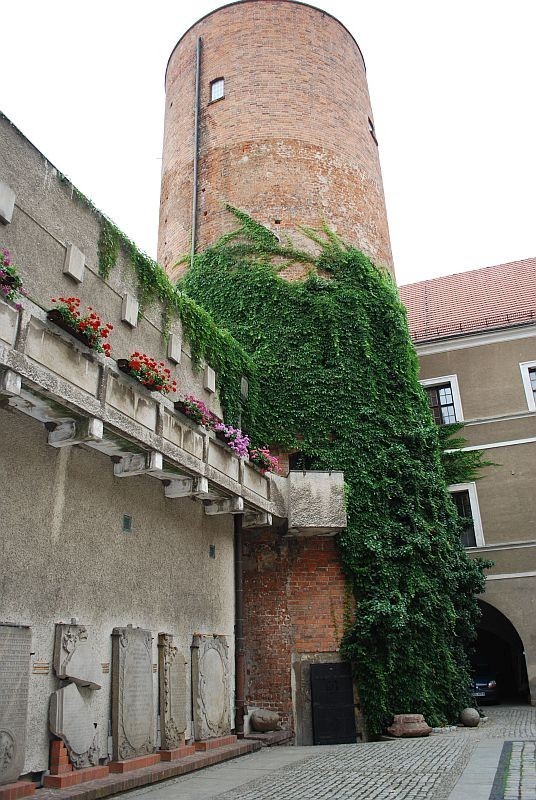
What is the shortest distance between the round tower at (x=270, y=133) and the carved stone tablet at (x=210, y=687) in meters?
11.5

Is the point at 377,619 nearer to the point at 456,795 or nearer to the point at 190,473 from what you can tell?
the point at 190,473

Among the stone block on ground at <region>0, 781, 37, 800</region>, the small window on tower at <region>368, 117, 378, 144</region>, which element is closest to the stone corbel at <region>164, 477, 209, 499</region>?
the stone block on ground at <region>0, 781, 37, 800</region>

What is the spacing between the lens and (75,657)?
30.1 feet

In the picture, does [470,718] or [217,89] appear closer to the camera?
[470,718]

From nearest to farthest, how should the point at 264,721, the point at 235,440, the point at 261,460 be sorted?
the point at 235,440 → the point at 264,721 → the point at 261,460

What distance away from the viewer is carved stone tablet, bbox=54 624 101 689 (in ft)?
29.3

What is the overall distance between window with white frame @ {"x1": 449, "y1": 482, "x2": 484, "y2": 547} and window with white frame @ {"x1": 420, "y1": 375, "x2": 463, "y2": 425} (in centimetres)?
A: 228

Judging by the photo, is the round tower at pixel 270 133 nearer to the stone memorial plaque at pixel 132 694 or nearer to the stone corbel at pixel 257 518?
the stone corbel at pixel 257 518

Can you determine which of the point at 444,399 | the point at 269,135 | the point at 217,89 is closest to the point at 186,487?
the point at 444,399

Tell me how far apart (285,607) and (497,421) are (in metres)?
10.1

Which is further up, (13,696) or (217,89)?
(217,89)

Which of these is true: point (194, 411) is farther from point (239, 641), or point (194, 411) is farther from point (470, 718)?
point (470, 718)

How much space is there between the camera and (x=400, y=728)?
1370 cm

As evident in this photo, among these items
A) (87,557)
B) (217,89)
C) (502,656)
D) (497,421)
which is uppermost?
(217,89)
